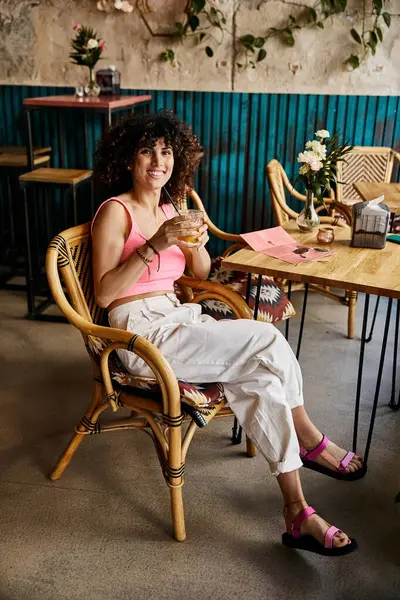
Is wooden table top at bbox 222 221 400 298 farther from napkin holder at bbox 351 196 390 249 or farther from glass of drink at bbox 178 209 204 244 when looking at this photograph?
glass of drink at bbox 178 209 204 244

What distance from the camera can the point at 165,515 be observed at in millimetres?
2139

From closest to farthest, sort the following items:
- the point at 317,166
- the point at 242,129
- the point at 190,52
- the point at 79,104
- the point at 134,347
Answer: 1. the point at 134,347
2. the point at 317,166
3. the point at 79,104
4. the point at 190,52
5. the point at 242,129

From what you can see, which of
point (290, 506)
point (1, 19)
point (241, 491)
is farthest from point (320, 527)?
point (1, 19)

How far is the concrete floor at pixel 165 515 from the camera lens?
72.5 inches

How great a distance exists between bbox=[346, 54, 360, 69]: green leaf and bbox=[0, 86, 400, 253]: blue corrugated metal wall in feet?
0.72

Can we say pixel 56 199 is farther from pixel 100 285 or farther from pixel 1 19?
pixel 100 285

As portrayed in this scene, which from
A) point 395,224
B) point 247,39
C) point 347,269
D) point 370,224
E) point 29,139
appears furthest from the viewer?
point 247,39

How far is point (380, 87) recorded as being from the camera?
14.5 ft

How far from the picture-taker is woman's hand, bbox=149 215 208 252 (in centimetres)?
198

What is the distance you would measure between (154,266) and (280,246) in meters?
0.51

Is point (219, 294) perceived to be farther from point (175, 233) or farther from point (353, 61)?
point (353, 61)

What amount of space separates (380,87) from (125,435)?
3199 mm

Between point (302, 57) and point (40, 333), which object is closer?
point (40, 333)

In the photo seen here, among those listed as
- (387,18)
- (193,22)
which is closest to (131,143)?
(193,22)
